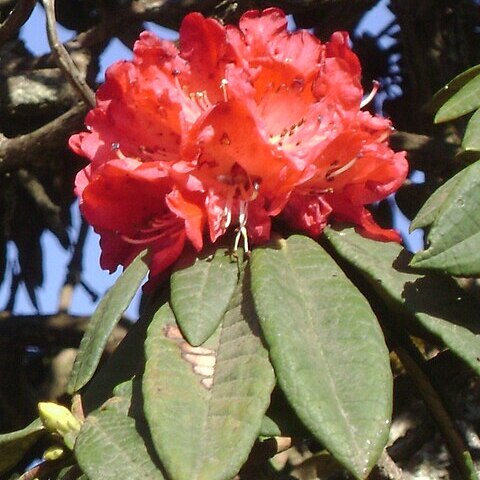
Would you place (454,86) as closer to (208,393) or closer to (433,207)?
(433,207)

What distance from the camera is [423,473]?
1.60 meters

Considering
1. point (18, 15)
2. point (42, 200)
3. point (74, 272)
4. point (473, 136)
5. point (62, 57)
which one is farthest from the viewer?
point (74, 272)

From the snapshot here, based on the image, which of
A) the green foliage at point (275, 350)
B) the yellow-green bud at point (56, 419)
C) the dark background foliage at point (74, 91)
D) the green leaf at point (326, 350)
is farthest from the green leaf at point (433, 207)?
the dark background foliage at point (74, 91)

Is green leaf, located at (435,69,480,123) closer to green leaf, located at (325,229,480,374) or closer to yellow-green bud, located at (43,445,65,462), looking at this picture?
green leaf, located at (325,229,480,374)

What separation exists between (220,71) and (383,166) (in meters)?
0.23

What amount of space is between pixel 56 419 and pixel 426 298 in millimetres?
436

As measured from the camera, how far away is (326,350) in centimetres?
127

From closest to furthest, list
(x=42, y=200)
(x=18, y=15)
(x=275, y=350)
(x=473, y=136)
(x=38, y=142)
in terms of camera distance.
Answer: (x=275, y=350), (x=473, y=136), (x=18, y=15), (x=38, y=142), (x=42, y=200)

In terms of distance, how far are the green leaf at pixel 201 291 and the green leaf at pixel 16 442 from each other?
0.77 ft

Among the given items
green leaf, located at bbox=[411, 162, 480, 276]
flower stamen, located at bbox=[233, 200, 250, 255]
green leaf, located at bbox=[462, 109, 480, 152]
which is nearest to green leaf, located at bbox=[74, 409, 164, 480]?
flower stamen, located at bbox=[233, 200, 250, 255]

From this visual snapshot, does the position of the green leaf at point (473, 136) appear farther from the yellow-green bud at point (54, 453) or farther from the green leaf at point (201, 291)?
the yellow-green bud at point (54, 453)

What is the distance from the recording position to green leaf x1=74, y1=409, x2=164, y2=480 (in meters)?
1.25

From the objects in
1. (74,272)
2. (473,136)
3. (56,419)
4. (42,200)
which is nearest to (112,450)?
(56,419)

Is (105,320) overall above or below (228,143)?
below
